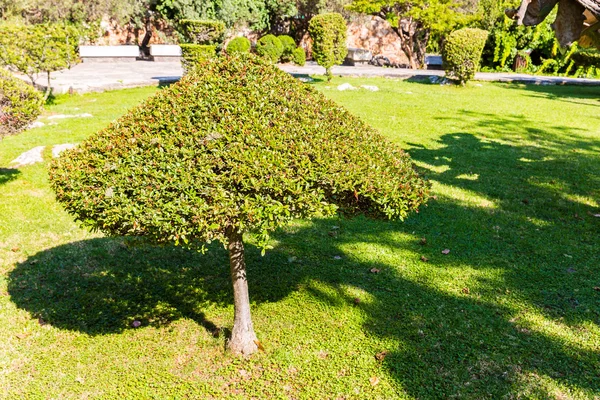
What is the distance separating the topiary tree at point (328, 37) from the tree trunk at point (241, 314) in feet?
57.0

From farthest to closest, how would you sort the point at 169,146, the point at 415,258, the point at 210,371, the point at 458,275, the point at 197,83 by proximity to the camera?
1. the point at 415,258
2. the point at 458,275
3. the point at 210,371
4. the point at 197,83
5. the point at 169,146

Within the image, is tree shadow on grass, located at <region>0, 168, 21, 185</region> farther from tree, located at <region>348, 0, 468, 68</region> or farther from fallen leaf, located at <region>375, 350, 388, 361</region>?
tree, located at <region>348, 0, 468, 68</region>

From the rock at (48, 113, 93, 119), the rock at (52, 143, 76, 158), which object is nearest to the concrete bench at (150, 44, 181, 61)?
the rock at (48, 113, 93, 119)

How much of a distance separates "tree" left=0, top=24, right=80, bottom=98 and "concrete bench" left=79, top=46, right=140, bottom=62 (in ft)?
61.4

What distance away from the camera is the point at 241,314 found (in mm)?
4238

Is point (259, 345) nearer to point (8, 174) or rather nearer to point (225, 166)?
point (225, 166)

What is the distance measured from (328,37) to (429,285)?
16.4m

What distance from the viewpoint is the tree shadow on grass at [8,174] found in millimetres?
8693

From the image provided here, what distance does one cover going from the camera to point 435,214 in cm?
747

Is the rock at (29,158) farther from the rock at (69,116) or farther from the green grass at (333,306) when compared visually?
the rock at (69,116)

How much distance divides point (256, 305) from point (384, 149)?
218 cm

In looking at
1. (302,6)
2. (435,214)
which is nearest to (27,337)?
(435,214)

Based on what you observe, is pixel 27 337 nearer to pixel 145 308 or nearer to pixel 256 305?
pixel 145 308

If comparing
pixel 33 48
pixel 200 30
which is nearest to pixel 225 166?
pixel 33 48
